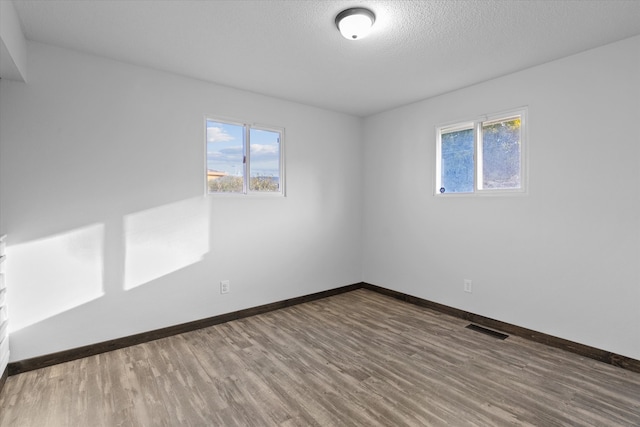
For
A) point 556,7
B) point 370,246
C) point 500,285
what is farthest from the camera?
point 370,246

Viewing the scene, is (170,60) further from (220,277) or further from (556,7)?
(556,7)

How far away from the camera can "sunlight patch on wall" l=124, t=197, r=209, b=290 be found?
2.94m

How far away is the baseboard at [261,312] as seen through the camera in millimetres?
2518

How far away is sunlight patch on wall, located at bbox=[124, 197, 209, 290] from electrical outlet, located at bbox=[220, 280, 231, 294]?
0.40 meters

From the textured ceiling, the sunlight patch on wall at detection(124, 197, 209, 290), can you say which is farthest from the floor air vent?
the sunlight patch on wall at detection(124, 197, 209, 290)

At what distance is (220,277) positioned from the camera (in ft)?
11.5

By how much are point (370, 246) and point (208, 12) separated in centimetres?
353

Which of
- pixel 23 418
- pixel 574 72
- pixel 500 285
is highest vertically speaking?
pixel 574 72

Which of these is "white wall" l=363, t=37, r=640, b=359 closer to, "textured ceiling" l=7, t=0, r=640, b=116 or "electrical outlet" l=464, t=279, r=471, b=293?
"electrical outlet" l=464, t=279, r=471, b=293

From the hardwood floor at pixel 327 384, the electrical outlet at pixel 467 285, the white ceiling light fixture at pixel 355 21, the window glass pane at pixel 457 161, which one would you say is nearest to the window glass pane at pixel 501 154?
the window glass pane at pixel 457 161

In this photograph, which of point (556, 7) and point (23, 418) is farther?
point (556, 7)

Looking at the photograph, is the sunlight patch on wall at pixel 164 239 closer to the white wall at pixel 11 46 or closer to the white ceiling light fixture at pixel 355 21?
the white wall at pixel 11 46

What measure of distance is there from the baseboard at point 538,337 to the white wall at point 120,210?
1.75 meters

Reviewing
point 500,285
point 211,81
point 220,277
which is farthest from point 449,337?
point 211,81
